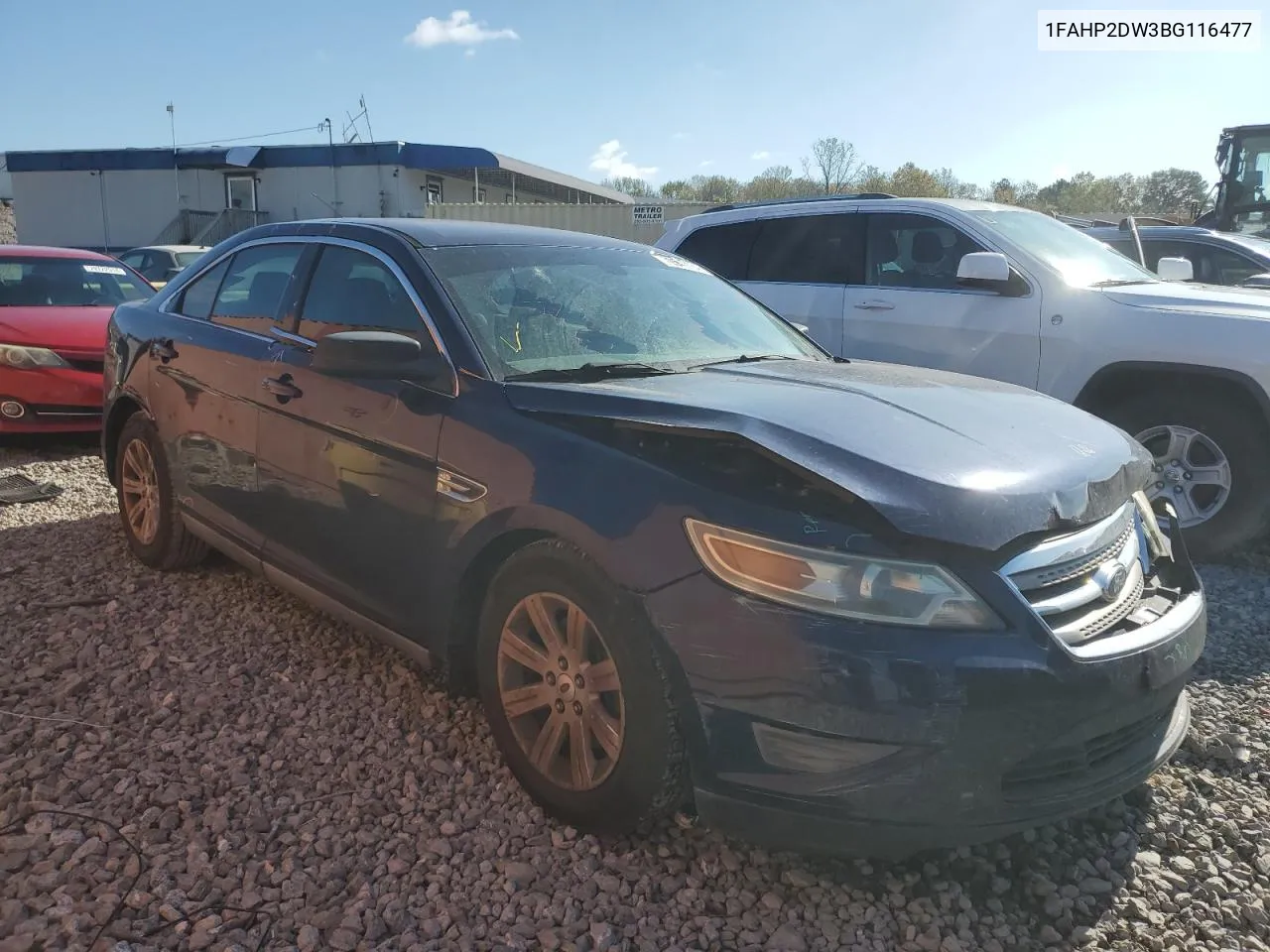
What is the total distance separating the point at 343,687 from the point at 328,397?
1051 mm

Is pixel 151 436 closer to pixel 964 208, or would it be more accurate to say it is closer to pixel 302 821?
pixel 302 821

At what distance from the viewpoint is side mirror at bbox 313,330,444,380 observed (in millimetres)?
2857

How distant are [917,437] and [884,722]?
2.55 feet

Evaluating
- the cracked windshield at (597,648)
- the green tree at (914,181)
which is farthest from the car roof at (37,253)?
the green tree at (914,181)

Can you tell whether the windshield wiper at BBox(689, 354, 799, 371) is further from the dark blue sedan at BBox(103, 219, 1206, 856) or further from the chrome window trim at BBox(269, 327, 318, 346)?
the chrome window trim at BBox(269, 327, 318, 346)

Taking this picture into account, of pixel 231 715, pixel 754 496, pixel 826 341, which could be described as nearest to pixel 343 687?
pixel 231 715

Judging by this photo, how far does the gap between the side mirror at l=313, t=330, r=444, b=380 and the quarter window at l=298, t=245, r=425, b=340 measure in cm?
20

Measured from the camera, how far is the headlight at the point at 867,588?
2047 mm

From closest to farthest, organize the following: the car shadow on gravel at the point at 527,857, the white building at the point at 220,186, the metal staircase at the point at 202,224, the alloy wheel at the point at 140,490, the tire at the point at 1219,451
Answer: the car shadow on gravel at the point at 527,857, the alloy wheel at the point at 140,490, the tire at the point at 1219,451, the white building at the point at 220,186, the metal staircase at the point at 202,224

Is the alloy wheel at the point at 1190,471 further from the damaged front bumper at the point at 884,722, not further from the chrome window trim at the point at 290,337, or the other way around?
the chrome window trim at the point at 290,337

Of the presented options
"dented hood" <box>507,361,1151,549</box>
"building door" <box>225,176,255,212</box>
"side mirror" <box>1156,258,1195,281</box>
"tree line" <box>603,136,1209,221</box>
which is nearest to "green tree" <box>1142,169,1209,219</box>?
"tree line" <box>603,136,1209,221</box>

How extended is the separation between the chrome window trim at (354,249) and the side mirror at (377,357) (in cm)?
7

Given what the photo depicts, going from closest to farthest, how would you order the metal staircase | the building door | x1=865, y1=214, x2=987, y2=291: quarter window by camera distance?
x1=865, y1=214, x2=987, y2=291: quarter window < the metal staircase < the building door

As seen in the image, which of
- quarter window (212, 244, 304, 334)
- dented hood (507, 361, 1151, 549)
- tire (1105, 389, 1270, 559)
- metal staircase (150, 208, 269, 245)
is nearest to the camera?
dented hood (507, 361, 1151, 549)
